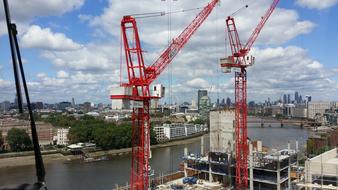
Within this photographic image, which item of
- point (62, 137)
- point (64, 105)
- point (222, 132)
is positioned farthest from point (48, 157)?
point (64, 105)

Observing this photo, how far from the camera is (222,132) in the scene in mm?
10273

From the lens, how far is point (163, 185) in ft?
30.3

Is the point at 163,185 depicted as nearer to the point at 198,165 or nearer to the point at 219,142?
the point at 198,165

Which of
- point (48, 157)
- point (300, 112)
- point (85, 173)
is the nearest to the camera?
point (85, 173)

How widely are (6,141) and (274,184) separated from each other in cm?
1483

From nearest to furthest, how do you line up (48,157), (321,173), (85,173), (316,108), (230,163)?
(321,173) → (230,163) → (85,173) → (48,157) → (316,108)

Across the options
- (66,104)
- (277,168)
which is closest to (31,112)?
(277,168)

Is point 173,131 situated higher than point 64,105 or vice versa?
point 64,105

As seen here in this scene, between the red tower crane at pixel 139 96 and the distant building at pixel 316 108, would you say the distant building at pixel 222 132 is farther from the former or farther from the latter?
the distant building at pixel 316 108

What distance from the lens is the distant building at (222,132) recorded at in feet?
33.1

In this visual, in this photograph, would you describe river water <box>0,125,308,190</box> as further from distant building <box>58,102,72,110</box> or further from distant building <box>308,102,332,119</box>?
distant building <box>58,102,72,110</box>

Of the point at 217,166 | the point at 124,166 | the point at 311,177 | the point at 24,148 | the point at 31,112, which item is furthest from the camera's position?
the point at 24,148

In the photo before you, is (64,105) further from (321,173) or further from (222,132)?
(321,173)

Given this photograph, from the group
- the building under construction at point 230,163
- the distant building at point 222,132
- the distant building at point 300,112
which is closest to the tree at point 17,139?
the building under construction at point 230,163
